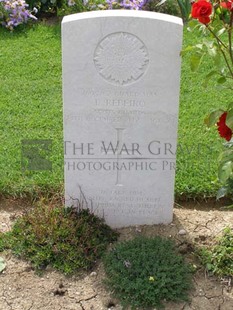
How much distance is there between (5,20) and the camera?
6668 mm

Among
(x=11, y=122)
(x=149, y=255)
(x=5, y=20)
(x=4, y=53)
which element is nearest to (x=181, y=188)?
(x=149, y=255)

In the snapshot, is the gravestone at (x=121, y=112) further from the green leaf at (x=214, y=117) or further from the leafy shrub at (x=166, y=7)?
the leafy shrub at (x=166, y=7)

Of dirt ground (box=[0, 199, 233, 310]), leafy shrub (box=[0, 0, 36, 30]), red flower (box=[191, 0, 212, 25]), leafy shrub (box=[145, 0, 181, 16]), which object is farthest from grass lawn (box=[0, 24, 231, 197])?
red flower (box=[191, 0, 212, 25])

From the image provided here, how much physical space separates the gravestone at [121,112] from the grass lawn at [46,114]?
0.48m

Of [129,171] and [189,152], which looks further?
[189,152]

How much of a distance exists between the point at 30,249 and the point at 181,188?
1168 millimetres

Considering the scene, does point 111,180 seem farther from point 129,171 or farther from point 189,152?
point 189,152

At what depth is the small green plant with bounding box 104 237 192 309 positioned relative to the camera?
3.14 meters

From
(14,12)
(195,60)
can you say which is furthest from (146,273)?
(14,12)

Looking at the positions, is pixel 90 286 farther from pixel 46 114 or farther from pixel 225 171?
pixel 46 114

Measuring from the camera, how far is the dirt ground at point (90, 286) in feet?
10.4

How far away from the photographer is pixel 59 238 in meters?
3.45

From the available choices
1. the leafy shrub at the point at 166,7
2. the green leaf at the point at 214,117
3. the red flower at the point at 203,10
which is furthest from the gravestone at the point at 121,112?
the leafy shrub at the point at 166,7

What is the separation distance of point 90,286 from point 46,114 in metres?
2.05
